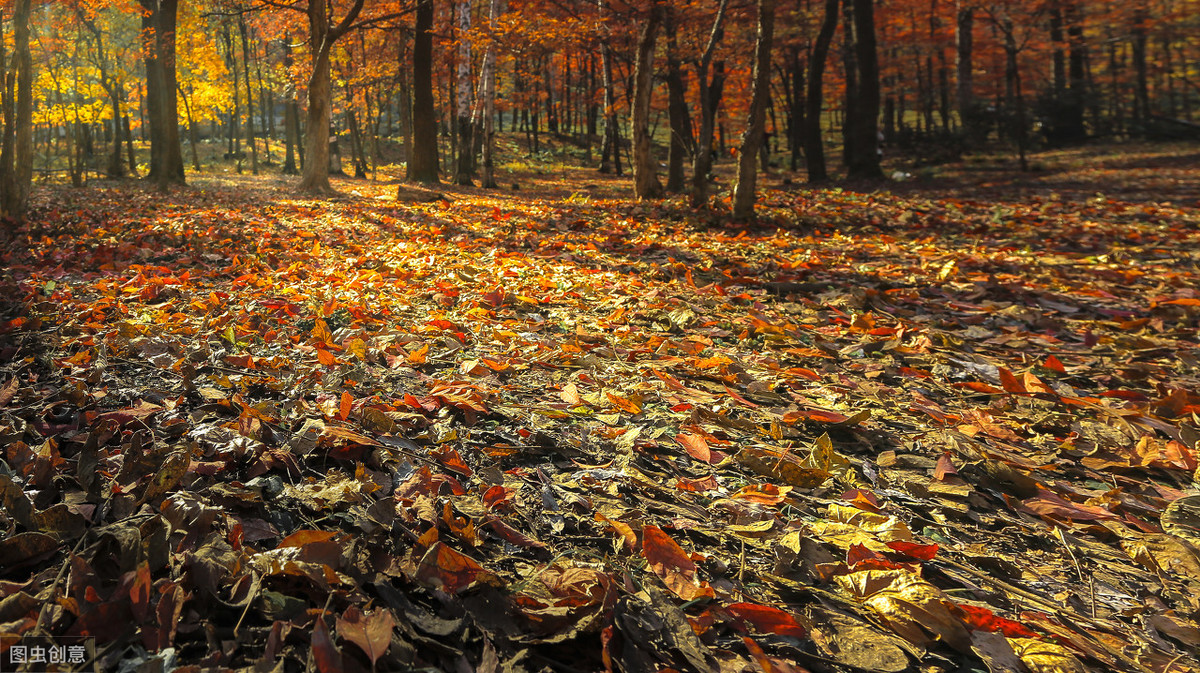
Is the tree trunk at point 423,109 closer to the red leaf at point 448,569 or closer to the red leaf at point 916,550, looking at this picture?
Answer: the red leaf at point 448,569

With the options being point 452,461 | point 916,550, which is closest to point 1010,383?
point 916,550

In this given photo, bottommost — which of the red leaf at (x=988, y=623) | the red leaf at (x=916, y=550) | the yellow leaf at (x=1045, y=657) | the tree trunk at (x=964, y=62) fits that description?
the yellow leaf at (x=1045, y=657)

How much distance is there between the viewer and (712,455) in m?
2.03

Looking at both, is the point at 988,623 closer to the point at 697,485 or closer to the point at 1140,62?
the point at 697,485

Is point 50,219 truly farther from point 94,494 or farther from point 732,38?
point 732,38

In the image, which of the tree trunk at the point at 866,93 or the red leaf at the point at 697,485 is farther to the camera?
the tree trunk at the point at 866,93

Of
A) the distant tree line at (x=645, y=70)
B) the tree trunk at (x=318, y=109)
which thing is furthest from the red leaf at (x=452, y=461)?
the tree trunk at (x=318, y=109)

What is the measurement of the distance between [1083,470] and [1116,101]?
25.4 meters

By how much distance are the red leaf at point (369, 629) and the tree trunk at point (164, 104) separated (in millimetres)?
15286

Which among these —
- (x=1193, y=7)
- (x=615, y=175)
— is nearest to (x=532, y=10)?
(x=615, y=175)

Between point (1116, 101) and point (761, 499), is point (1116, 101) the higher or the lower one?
the higher one

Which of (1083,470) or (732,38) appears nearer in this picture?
(1083,470)

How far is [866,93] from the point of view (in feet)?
42.2

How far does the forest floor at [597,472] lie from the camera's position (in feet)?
3.86
